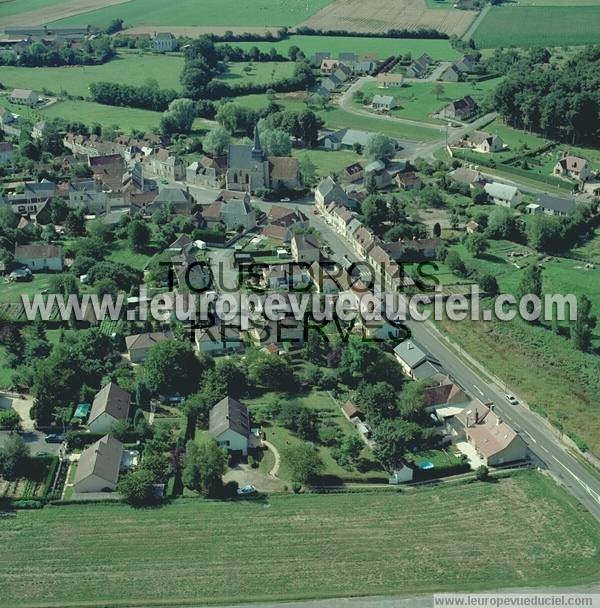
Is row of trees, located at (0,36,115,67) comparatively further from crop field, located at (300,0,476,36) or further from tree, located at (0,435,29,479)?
tree, located at (0,435,29,479)

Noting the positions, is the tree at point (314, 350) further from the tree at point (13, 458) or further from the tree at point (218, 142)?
the tree at point (218, 142)

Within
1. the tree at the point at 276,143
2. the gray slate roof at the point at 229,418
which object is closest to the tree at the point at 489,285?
the gray slate roof at the point at 229,418

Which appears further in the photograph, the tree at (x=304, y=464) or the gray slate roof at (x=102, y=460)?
the tree at (x=304, y=464)

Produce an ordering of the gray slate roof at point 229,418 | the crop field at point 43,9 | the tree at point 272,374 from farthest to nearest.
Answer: the crop field at point 43,9 → the tree at point 272,374 → the gray slate roof at point 229,418

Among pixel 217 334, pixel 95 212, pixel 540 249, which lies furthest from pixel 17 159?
pixel 540 249

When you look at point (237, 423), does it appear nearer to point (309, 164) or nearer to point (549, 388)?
point (549, 388)

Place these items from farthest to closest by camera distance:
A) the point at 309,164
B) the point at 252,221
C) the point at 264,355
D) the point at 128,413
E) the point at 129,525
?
the point at 309,164 → the point at 252,221 → the point at 264,355 → the point at 128,413 → the point at 129,525

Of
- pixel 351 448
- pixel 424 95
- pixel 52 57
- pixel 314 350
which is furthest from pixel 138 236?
pixel 52 57
